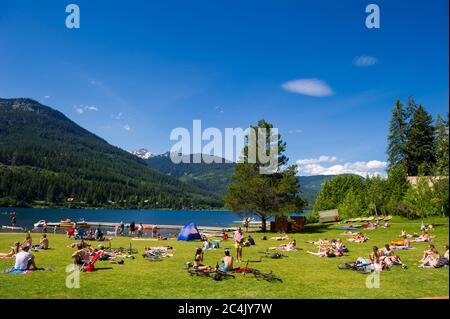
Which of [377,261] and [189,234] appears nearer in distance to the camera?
[377,261]

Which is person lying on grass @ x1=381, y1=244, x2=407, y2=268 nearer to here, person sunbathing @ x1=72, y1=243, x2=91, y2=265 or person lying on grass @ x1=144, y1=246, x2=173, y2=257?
person lying on grass @ x1=144, y1=246, x2=173, y2=257

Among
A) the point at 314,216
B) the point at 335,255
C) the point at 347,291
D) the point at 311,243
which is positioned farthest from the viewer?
the point at 314,216

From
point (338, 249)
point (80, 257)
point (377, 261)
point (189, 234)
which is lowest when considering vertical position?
point (189, 234)

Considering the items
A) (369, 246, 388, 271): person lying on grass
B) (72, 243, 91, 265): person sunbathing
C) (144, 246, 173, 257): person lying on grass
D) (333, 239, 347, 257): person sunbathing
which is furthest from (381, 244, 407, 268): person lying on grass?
(72, 243, 91, 265): person sunbathing

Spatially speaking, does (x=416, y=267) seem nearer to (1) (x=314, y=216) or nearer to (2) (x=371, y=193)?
(2) (x=371, y=193)

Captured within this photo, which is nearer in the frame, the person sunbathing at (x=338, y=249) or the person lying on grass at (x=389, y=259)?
the person lying on grass at (x=389, y=259)

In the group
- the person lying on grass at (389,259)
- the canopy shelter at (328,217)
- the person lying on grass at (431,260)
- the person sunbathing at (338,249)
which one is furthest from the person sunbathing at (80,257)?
the canopy shelter at (328,217)

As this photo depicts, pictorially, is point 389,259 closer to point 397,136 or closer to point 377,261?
point 377,261

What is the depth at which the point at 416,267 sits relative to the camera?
19.1 m

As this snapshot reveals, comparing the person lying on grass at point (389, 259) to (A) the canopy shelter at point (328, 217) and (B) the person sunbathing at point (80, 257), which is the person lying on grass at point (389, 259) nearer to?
(B) the person sunbathing at point (80, 257)

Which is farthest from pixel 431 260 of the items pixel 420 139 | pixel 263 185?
pixel 420 139

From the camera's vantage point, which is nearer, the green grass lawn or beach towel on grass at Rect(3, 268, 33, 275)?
the green grass lawn
